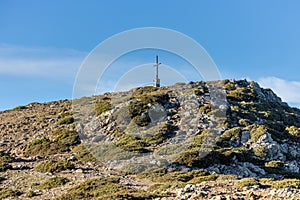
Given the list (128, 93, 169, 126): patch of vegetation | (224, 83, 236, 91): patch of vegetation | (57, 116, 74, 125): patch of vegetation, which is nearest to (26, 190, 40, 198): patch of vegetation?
(128, 93, 169, 126): patch of vegetation

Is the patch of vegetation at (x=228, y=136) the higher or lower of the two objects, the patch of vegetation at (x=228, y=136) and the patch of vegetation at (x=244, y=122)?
the lower

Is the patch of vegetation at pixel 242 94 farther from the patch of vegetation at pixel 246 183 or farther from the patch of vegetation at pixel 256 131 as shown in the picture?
the patch of vegetation at pixel 246 183

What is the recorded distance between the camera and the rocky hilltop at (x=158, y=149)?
76.3ft

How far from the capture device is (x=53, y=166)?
30484mm

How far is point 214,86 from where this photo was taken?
54781 millimetres

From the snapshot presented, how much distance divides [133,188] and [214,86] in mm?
32603

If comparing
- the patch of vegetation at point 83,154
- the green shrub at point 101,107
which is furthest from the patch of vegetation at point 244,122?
the patch of vegetation at point 83,154

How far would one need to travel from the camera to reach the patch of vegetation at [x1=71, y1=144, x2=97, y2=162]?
32.8 metres

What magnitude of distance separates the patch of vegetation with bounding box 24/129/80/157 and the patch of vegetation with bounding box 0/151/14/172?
6.14ft

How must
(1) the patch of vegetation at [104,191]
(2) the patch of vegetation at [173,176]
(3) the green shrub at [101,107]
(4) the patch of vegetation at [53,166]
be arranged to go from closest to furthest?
(1) the patch of vegetation at [104,191] → (2) the patch of vegetation at [173,176] → (4) the patch of vegetation at [53,166] → (3) the green shrub at [101,107]

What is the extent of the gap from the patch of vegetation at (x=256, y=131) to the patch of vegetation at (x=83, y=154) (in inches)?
527

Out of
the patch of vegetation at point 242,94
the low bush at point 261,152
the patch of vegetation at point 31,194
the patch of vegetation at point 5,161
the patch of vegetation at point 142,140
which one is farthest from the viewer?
the patch of vegetation at point 242,94

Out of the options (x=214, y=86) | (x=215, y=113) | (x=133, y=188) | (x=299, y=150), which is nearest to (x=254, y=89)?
(x=214, y=86)

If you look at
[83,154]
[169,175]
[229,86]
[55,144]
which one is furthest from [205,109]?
[169,175]
